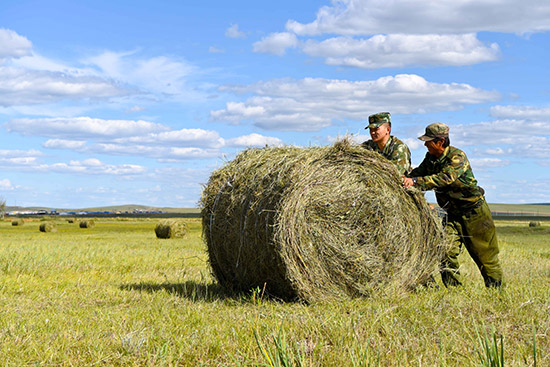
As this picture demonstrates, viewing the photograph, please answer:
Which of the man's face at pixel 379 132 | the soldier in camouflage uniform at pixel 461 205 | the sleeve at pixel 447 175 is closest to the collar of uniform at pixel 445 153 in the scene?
the soldier in camouflage uniform at pixel 461 205

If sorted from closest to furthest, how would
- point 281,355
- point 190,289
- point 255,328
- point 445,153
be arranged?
point 281,355 → point 255,328 → point 445,153 → point 190,289

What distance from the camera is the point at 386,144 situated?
850 centimetres

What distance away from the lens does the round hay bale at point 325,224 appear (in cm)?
732

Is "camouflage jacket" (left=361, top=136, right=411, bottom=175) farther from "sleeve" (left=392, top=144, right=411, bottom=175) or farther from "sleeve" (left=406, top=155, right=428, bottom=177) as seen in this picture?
"sleeve" (left=406, top=155, right=428, bottom=177)

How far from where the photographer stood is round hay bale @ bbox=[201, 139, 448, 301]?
7.32 m

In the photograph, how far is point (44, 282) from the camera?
381 inches

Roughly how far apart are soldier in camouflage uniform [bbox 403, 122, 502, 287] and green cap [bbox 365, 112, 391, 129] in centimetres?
63

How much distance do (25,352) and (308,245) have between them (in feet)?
11.9

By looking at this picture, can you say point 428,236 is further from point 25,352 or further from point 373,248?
point 25,352

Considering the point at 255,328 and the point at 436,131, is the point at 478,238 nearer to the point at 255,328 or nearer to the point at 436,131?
the point at 436,131

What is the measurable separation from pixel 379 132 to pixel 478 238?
7.15 ft

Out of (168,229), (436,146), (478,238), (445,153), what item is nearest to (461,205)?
(478,238)

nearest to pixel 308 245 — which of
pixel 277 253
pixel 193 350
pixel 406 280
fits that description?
pixel 277 253

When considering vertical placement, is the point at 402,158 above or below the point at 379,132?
below
